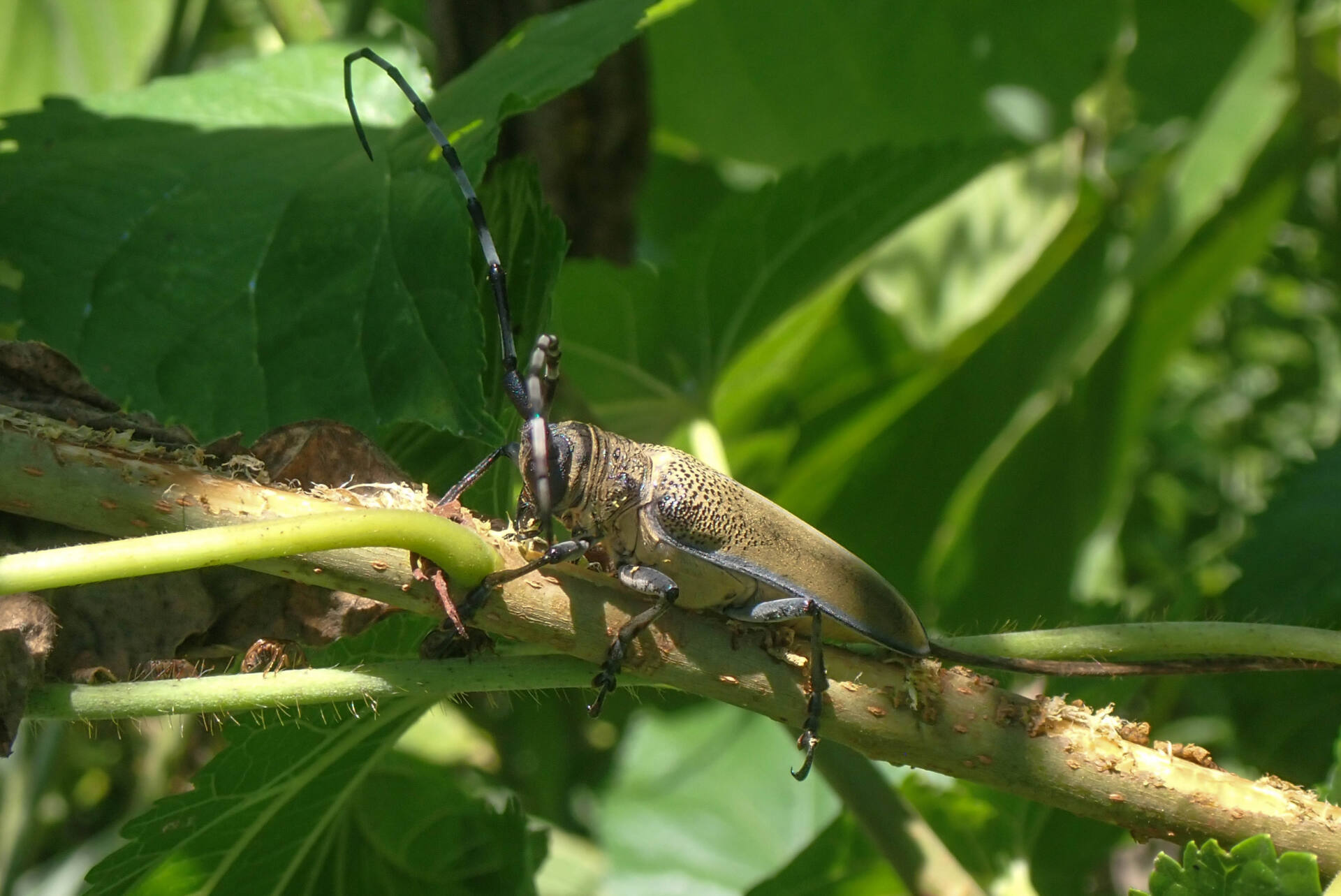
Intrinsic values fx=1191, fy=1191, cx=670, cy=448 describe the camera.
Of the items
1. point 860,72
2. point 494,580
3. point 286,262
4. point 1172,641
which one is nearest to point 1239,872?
point 1172,641

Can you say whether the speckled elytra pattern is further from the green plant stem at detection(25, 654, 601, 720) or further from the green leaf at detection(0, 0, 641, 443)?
the green plant stem at detection(25, 654, 601, 720)

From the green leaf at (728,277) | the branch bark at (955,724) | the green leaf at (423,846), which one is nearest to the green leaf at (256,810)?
the green leaf at (423,846)

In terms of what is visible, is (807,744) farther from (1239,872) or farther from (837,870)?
(837,870)

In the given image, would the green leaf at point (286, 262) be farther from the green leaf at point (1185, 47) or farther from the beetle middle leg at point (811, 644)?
the green leaf at point (1185, 47)

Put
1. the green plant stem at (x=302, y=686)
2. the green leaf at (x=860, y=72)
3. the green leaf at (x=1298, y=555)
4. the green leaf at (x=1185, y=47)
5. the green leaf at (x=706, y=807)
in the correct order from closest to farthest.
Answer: the green plant stem at (x=302, y=686) < the green leaf at (x=1298, y=555) < the green leaf at (x=706, y=807) < the green leaf at (x=860, y=72) < the green leaf at (x=1185, y=47)

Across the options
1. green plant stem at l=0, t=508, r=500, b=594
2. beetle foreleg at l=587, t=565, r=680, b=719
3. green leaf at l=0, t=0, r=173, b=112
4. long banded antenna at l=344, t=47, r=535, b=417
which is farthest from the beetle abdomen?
green leaf at l=0, t=0, r=173, b=112

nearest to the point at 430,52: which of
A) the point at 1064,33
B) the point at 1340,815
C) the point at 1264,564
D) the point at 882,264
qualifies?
the point at 882,264
